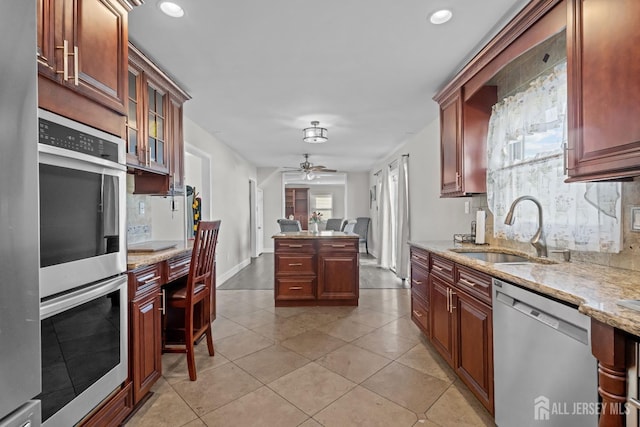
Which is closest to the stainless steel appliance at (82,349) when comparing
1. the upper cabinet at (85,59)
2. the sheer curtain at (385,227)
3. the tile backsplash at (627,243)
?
the upper cabinet at (85,59)

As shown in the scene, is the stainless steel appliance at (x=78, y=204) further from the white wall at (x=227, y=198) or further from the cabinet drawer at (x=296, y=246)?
the white wall at (x=227, y=198)

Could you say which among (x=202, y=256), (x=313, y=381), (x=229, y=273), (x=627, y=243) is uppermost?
(x=627, y=243)

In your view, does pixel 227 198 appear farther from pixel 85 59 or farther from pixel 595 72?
pixel 595 72

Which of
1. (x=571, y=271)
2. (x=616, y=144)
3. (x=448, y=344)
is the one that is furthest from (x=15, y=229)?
(x=448, y=344)

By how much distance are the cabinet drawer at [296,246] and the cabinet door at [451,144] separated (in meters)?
1.68

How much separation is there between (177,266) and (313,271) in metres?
1.82

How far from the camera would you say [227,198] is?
5480mm

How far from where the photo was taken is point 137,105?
7.36ft

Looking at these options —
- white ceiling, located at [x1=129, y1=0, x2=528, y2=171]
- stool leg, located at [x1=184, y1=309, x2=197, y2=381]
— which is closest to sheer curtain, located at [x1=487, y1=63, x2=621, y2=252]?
white ceiling, located at [x1=129, y1=0, x2=528, y2=171]

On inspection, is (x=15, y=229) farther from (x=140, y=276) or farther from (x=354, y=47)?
(x=354, y=47)

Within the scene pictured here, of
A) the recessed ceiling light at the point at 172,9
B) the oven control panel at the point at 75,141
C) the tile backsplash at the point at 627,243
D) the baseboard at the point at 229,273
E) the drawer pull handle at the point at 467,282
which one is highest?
the recessed ceiling light at the point at 172,9

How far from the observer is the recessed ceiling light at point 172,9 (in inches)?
69.6

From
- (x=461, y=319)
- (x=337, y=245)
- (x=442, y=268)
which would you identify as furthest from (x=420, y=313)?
(x=337, y=245)

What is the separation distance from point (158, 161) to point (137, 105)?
0.46 metres
